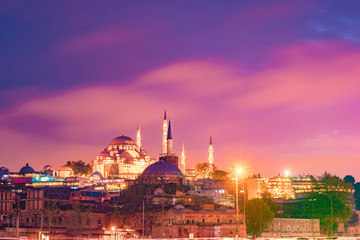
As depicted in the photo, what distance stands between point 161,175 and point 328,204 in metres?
38.4

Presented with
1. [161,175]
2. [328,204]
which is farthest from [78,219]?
[328,204]

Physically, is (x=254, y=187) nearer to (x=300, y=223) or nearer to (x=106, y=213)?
(x=300, y=223)

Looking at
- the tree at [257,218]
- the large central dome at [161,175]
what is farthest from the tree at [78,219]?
the tree at [257,218]

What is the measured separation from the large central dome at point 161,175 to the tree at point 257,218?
2877cm

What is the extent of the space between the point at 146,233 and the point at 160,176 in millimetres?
31964

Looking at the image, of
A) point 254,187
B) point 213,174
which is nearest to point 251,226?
point 254,187

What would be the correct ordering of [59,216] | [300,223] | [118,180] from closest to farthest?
[59,216]
[300,223]
[118,180]

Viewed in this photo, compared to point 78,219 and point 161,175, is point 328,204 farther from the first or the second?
point 78,219

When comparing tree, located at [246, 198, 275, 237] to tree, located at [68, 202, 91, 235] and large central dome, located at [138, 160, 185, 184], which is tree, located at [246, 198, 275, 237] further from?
tree, located at [68, 202, 91, 235]

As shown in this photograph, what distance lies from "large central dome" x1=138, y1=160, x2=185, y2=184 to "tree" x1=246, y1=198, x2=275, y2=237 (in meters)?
28.8

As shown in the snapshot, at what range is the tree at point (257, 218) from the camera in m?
109

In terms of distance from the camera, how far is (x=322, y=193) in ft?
418

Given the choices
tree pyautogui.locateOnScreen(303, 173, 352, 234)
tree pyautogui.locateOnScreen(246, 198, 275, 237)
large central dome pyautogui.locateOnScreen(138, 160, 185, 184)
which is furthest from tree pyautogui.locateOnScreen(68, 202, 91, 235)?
tree pyautogui.locateOnScreen(303, 173, 352, 234)

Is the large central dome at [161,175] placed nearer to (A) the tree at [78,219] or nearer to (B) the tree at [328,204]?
(A) the tree at [78,219]
